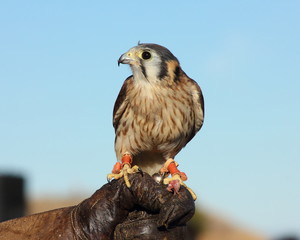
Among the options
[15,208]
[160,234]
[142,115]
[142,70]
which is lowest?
[15,208]

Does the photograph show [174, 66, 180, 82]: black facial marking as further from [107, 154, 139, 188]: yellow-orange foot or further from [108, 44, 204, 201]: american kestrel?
[107, 154, 139, 188]: yellow-orange foot

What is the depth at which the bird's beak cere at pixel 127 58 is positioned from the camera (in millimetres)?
5500

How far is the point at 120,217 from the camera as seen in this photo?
432 cm

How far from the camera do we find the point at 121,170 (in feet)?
16.1

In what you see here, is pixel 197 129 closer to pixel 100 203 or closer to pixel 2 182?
pixel 100 203

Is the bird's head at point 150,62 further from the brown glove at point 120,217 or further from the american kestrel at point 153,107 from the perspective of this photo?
the brown glove at point 120,217

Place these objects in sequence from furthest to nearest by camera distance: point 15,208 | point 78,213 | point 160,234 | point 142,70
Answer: point 15,208 < point 142,70 < point 78,213 < point 160,234

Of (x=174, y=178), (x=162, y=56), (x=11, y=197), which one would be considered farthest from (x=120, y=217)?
(x=11, y=197)

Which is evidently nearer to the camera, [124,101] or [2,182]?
[124,101]

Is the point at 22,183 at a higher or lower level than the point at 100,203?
lower

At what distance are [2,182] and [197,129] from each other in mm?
8613

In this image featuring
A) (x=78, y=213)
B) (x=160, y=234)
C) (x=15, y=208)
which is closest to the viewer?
(x=160, y=234)

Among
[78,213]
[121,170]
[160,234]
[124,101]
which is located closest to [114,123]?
[124,101]

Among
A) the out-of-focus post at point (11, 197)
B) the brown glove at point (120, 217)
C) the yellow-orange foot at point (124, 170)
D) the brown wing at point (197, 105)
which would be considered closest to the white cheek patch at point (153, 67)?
the brown wing at point (197, 105)
